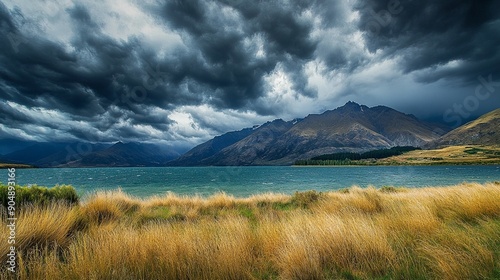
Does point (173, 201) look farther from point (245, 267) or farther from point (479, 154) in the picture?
point (479, 154)

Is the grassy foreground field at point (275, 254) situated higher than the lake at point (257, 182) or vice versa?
the grassy foreground field at point (275, 254)

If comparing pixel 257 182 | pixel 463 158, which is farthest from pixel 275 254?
pixel 463 158

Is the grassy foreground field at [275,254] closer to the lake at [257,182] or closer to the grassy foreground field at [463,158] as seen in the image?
the lake at [257,182]

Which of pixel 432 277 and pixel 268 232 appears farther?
pixel 268 232

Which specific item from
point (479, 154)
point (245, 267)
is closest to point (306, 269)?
point (245, 267)

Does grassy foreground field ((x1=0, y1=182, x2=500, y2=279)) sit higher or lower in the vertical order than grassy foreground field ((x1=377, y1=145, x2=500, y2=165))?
higher

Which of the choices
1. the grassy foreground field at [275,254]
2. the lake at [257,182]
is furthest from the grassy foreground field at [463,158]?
the grassy foreground field at [275,254]

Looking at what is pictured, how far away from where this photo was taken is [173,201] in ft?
54.1

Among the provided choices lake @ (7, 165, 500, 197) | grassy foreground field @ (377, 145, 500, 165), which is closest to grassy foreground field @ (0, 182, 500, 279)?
lake @ (7, 165, 500, 197)

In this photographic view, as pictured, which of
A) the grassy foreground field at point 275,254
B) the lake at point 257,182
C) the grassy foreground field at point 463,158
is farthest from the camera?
the grassy foreground field at point 463,158

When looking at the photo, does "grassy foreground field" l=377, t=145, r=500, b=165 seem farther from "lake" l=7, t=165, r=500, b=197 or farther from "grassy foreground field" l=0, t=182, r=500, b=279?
"grassy foreground field" l=0, t=182, r=500, b=279

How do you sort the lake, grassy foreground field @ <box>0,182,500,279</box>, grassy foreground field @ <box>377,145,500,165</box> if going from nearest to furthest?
grassy foreground field @ <box>0,182,500,279</box> < the lake < grassy foreground field @ <box>377,145,500,165</box>

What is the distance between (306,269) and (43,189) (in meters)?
12.3

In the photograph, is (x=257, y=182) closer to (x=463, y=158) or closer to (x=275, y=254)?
(x=275, y=254)
